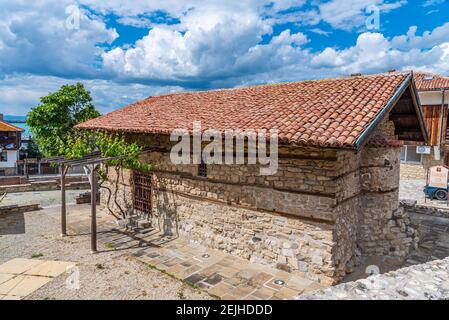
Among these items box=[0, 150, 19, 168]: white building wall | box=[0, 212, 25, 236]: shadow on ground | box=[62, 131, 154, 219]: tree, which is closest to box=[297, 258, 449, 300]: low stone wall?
box=[62, 131, 154, 219]: tree

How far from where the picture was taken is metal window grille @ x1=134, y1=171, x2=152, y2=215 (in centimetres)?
1025

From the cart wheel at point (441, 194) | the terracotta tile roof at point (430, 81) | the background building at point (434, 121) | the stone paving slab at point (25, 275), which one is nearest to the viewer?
the stone paving slab at point (25, 275)

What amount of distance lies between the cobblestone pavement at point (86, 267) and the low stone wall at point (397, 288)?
294cm

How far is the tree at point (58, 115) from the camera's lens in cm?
1900

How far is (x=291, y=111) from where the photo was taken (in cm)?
743

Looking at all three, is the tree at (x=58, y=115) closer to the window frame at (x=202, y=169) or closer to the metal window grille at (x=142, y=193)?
the metal window grille at (x=142, y=193)

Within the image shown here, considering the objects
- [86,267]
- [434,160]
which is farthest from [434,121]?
[86,267]

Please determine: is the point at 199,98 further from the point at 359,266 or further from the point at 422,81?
the point at 422,81

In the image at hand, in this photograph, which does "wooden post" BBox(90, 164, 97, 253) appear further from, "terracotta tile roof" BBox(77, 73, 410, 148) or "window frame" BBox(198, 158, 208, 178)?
"window frame" BBox(198, 158, 208, 178)

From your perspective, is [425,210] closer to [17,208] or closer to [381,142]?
[381,142]

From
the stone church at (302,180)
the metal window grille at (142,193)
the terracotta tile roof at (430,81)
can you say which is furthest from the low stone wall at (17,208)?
the terracotta tile roof at (430,81)

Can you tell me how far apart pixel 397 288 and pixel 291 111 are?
15.7 feet

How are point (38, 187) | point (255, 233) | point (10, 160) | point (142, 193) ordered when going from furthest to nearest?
point (10, 160) < point (38, 187) < point (142, 193) < point (255, 233)
